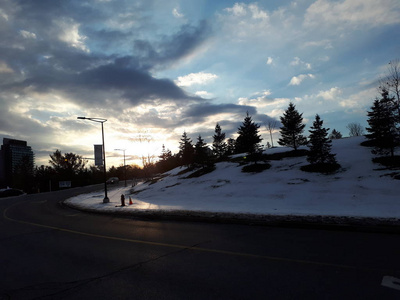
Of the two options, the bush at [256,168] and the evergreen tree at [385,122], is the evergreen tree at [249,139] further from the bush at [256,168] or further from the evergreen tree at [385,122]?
the evergreen tree at [385,122]

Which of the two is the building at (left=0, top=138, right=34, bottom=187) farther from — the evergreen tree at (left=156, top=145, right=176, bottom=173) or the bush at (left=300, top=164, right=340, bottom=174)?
the bush at (left=300, top=164, right=340, bottom=174)

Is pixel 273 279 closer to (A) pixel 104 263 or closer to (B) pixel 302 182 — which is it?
(A) pixel 104 263

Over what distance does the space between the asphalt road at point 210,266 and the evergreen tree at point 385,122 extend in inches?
703

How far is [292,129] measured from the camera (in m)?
31.4

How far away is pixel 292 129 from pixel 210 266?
2917 cm

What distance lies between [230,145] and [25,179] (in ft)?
235

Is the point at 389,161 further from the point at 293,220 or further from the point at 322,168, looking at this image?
the point at 293,220

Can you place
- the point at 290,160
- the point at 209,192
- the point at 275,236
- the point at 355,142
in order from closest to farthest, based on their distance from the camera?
the point at 275,236, the point at 209,192, the point at 290,160, the point at 355,142

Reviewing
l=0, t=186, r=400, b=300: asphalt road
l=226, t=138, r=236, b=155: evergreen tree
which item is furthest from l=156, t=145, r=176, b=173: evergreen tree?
l=0, t=186, r=400, b=300: asphalt road

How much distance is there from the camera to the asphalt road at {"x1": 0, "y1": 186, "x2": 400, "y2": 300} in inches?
161

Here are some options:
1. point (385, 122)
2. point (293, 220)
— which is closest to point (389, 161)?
point (385, 122)

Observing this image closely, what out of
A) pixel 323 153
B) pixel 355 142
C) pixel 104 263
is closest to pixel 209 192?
pixel 323 153

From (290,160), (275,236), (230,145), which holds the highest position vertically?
(230,145)

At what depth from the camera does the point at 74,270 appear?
18.3 ft
